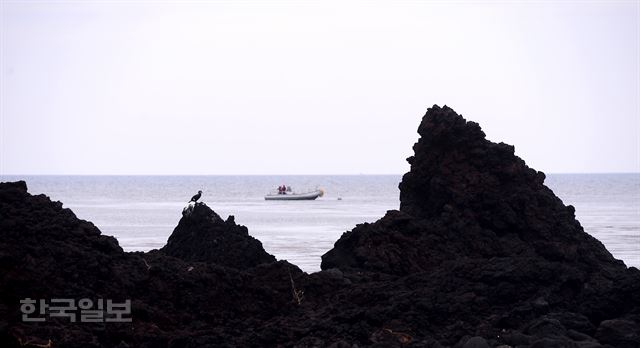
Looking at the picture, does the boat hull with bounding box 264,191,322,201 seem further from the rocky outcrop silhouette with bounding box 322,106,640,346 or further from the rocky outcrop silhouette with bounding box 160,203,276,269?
the rocky outcrop silhouette with bounding box 160,203,276,269

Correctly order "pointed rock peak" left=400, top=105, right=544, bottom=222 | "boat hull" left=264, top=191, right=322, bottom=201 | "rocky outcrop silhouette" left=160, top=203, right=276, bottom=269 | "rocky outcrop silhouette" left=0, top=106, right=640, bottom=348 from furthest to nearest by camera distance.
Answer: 1. "boat hull" left=264, top=191, right=322, bottom=201
2. "pointed rock peak" left=400, top=105, right=544, bottom=222
3. "rocky outcrop silhouette" left=160, top=203, right=276, bottom=269
4. "rocky outcrop silhouette" left=0, top=106, right=640, bottom=348

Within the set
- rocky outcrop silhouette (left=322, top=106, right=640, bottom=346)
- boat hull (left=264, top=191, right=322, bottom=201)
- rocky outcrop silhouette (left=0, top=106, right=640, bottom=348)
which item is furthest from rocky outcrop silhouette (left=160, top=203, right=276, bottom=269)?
boat hull (left=264, top=191, right=322, bottom=201)

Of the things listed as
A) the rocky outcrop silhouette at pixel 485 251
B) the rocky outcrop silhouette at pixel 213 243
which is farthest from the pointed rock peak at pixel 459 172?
the rocky outcrop silhouette at pixel 213 243

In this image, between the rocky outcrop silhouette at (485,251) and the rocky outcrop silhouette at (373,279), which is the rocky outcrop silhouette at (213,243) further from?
the rocky outcrop silhouette at (485,251)

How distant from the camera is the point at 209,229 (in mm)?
25141

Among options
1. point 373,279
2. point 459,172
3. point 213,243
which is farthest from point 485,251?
point 213,243

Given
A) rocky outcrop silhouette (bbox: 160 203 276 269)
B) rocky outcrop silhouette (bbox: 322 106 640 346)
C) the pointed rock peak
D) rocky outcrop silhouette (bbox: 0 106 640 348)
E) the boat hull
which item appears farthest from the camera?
the boat hull

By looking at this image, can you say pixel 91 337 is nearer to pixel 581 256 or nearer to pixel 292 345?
pixel 292 345

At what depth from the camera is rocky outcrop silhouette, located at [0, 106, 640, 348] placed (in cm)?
1908

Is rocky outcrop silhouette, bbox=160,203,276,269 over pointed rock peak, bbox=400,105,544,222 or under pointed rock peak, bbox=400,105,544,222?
under

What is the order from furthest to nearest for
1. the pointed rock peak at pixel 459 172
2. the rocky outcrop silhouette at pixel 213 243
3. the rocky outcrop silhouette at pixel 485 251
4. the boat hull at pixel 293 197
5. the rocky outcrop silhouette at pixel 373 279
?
the boat hull at pixel 293 197
the pointed rock peak at pixel 459 172
the rocky outcrop silhouette at pixel 213 243
the rocky outcrop silhouette at pixel 485 251
the rocky outcrop silhouette at pixel 373 279

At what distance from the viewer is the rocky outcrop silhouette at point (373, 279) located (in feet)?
62.6

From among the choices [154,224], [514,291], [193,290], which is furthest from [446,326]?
[154,224]

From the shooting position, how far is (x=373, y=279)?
23.0 meters
